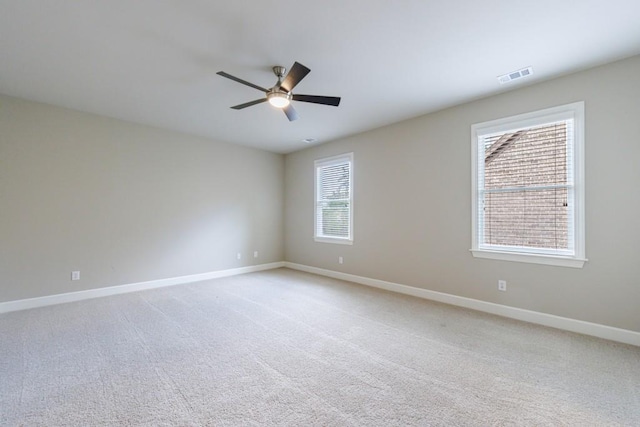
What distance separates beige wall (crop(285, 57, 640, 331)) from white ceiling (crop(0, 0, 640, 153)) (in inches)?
11.5

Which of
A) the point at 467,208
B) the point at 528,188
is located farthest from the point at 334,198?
the point at 528,188

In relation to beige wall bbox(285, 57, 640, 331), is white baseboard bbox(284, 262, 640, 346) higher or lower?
lower

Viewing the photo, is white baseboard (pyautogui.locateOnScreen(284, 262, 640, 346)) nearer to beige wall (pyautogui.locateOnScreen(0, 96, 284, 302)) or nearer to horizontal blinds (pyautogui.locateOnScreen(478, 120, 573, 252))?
horizontal blinds (pyautogui.locateOnScreen(478, 120, 573, 252))

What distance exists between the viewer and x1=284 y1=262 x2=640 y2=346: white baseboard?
274cm


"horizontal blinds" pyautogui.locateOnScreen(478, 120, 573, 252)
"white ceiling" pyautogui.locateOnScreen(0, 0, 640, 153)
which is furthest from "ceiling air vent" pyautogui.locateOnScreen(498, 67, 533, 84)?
"horizontal blinds" pyautogui.locateOnScreen(478, 120, 573, 252)

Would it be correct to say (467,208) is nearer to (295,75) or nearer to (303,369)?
(295,75)

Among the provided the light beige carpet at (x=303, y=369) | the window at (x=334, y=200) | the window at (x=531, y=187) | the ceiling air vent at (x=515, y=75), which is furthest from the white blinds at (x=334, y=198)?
the ceiling air vent at (x=515, y=75)

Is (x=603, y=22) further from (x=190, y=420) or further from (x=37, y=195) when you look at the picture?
(x=37, y=195)

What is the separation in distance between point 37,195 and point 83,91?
160 cm

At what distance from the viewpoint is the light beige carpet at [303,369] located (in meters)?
1.76

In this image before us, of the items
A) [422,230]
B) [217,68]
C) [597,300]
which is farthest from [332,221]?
[597,300]

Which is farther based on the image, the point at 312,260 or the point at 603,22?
the point at 312,260

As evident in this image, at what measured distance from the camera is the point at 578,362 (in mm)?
2379

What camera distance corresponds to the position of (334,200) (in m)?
5.67
